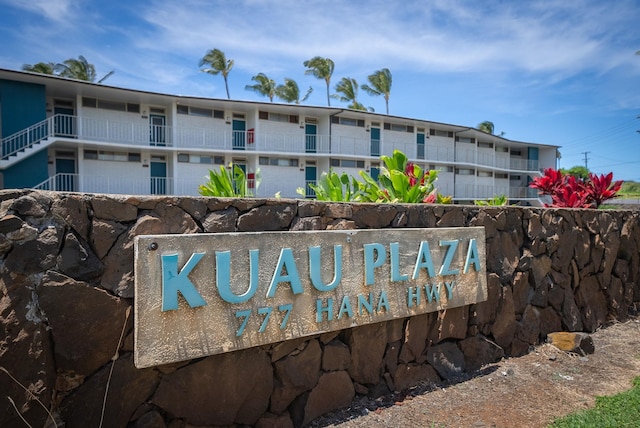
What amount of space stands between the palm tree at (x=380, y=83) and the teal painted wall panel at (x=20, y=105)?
33704 millimetres

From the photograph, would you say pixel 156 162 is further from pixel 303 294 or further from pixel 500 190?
pixel 500 190

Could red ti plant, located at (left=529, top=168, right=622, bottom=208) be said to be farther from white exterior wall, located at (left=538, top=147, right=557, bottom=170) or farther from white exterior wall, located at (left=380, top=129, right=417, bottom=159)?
white exterior wall, located at (left=538, top=147, right=557, bottom=170)

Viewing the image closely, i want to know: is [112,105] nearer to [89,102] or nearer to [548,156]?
[89,102]

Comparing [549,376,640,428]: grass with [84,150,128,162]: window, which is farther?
[84,150,128,162]: window

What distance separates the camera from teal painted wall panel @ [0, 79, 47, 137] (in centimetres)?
2002

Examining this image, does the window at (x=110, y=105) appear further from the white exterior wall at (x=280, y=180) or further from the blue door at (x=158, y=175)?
the white exterior wall at (x=280, y=180)

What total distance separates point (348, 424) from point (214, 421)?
1.18 meters

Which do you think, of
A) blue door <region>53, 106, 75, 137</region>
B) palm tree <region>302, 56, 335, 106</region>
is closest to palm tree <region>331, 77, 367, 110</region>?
palm tree <region>302, 56, 335, 106</region>

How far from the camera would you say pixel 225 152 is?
25734mm

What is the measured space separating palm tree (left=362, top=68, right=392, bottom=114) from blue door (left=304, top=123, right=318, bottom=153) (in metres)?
20.8

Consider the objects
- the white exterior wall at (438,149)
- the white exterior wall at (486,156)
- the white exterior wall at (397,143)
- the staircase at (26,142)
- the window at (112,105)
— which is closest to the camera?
the staircase at (26,142)

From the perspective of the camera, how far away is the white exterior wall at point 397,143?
32.0m

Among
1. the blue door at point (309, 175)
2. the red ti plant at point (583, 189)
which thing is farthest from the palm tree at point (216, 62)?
the red ti plant at point (583, 189)

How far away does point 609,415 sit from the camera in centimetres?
425
